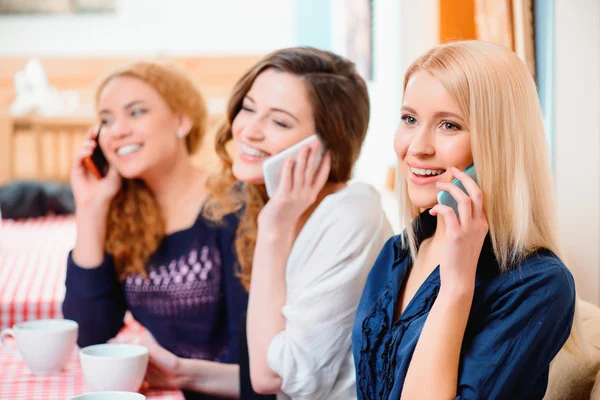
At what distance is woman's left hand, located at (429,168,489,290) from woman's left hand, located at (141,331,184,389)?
60 cm

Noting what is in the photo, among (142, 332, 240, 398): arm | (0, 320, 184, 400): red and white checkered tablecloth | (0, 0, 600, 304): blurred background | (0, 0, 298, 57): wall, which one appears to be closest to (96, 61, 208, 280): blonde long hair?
(142, 332, 240, 398): arm

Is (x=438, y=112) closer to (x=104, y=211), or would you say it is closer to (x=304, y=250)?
(x=304, y=250)

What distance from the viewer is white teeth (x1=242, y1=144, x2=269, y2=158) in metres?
1.52

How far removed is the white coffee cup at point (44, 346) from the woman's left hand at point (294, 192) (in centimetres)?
40

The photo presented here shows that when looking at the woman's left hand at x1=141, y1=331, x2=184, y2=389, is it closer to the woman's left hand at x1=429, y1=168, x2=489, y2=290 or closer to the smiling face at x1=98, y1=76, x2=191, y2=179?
the smiling face at x1=98, y1=76, x2=191, y2=179

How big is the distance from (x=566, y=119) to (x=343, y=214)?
457 mm

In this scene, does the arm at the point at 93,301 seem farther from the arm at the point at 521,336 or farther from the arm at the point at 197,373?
the arm at the point at 521,336

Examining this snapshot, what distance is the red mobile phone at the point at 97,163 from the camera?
71.7 inches

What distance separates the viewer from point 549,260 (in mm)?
987

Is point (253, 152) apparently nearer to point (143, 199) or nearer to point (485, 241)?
point (143, 199)

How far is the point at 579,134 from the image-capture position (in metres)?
1.48

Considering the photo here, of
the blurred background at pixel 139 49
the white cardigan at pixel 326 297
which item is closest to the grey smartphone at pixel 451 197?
the white cardigan at pixel 326 297

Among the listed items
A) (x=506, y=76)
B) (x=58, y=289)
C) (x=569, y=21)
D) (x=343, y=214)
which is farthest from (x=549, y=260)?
(x=58, y=289)

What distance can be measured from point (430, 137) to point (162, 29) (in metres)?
4.57
